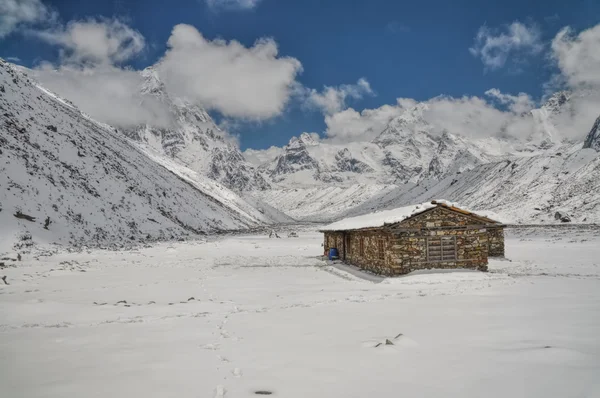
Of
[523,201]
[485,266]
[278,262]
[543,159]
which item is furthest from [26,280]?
[543,159]

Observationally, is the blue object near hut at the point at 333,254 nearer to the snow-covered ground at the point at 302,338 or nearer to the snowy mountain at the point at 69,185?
the snow-covered ground at the point at 302,338

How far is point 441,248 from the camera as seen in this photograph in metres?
23.9

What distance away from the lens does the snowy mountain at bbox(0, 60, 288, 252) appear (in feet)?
127

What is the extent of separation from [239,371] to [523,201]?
106682mm

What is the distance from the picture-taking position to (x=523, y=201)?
97.8 metres

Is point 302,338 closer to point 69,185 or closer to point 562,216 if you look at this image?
point 69,185

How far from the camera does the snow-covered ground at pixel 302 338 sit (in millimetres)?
6766

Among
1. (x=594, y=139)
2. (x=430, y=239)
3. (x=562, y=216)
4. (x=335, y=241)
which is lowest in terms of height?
(x=335, y=241)

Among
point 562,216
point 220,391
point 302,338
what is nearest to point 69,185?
point 302,338

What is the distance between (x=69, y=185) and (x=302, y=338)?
4724 cm

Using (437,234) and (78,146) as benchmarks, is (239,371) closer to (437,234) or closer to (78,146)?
(437,234)

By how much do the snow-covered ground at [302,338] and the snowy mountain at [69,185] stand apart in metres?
20.9

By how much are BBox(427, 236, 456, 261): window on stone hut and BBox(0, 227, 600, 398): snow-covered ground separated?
2.31 m

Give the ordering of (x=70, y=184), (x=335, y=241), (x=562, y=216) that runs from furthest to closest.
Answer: (x=562, y=216)
(x=70, y=184)
(x=335, y=241)
